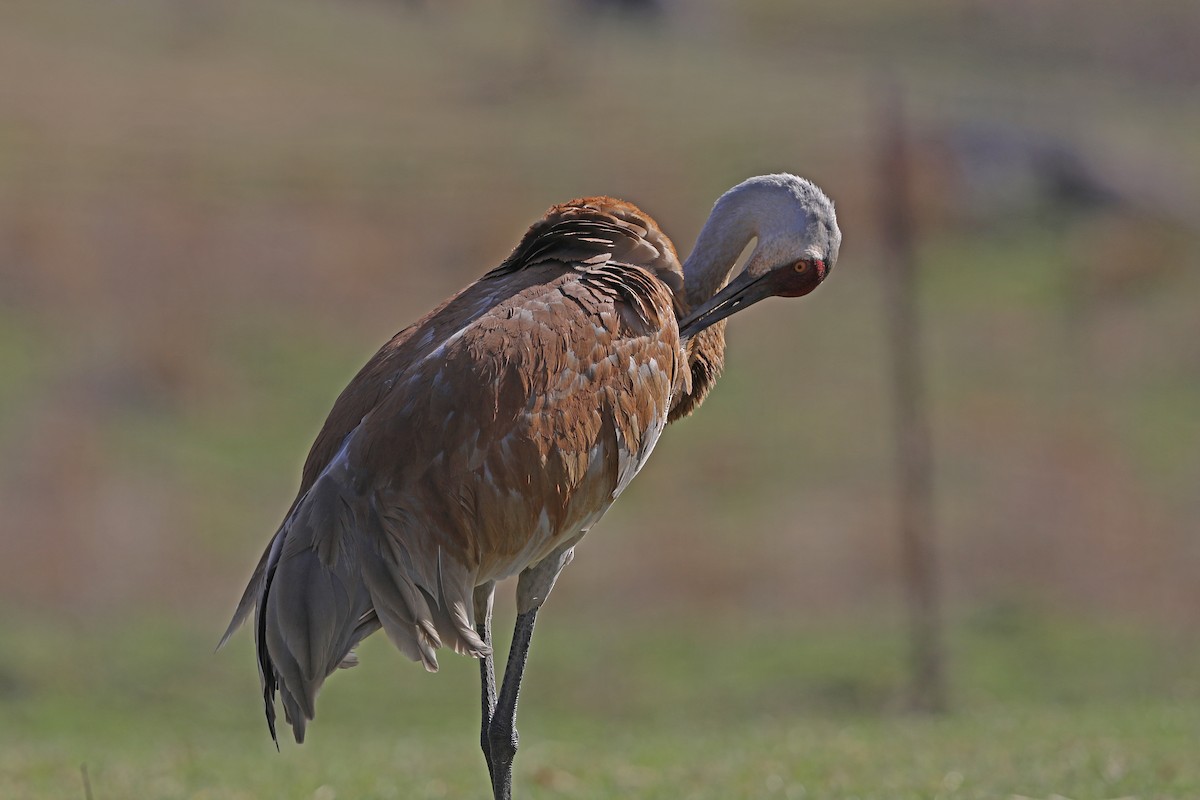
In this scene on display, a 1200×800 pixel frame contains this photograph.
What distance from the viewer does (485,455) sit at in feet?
18.7

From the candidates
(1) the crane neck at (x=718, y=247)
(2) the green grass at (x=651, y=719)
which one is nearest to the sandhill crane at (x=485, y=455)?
(1) the crane neck at (x=718, y=247)

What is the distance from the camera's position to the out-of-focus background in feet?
36.0

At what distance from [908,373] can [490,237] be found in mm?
12590

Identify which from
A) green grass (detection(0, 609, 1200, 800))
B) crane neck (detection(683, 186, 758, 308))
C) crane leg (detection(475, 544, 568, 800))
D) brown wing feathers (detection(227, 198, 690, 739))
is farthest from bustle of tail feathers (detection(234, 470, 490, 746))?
green grass (detection(0, 609, 1200, 800))

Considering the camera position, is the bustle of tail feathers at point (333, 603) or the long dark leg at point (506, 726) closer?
Result: the bustle of tail feathers at point (333, 603)

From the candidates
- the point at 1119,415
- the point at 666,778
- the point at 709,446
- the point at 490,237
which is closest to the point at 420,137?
the point at 490,237

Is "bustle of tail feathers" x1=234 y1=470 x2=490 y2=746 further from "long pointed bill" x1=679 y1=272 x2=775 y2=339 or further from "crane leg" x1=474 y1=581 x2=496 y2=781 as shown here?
"long pointed bill" x1=679 y1=272 x2=775 y2=339

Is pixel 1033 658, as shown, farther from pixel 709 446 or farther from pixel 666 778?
pixel 666 778

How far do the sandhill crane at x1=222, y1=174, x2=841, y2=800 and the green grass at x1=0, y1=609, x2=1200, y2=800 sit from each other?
1.98 metres

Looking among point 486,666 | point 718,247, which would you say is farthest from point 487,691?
point 718,247

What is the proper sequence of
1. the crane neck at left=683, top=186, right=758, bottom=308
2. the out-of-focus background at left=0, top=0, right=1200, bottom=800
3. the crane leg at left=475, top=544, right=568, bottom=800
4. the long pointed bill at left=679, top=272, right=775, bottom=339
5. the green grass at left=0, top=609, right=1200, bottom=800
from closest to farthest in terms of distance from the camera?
the crane leg at left=475, top=544, right=568, bottom=800 < the long pointed bill at left=679, top=272, right=775, bottom=339 < the crane neck at left=683, top=186, right=758, bottom=308 < the green grass at left=0, top=609, right=1200, bottom=800 < the out-of-focus background at left=0, top=0, right=1200, bottom=800

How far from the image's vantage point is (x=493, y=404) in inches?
224

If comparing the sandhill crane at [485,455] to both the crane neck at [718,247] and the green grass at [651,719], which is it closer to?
the crane neck at [718,247]

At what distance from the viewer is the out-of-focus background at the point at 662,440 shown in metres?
11.0
